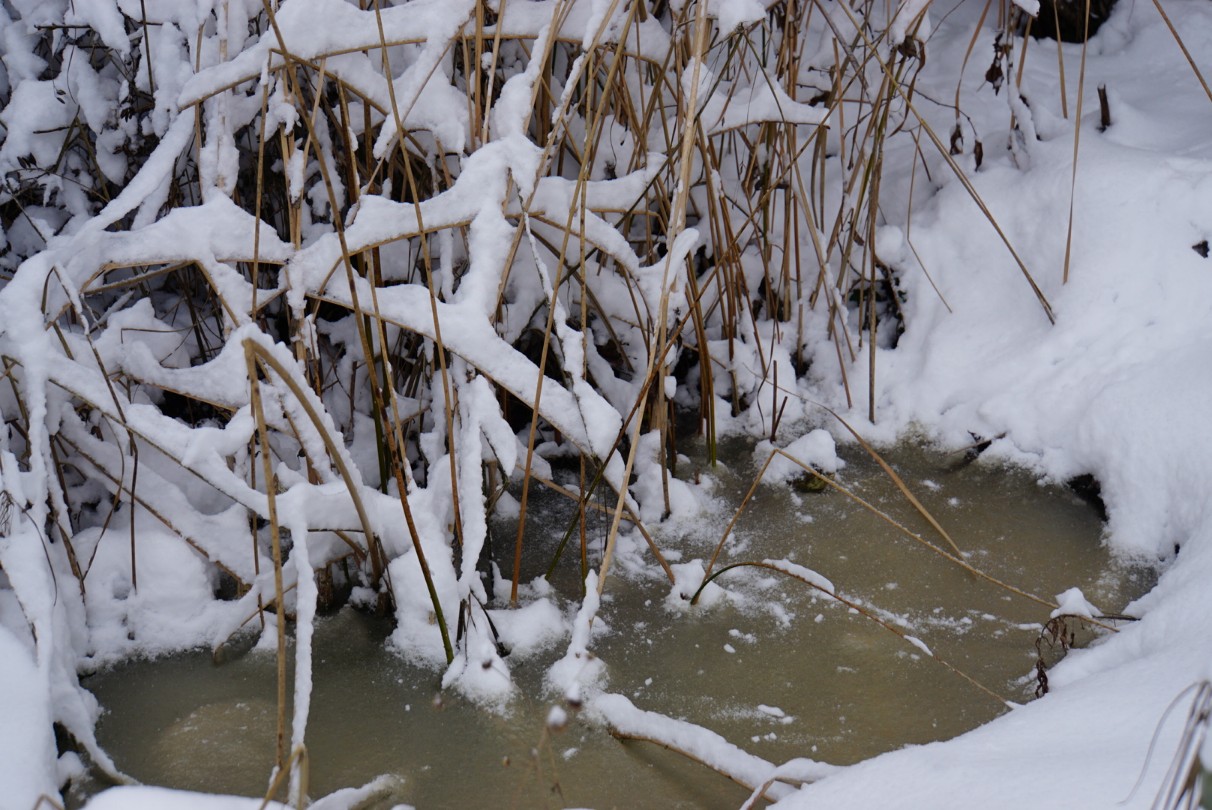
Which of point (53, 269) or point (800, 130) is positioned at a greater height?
point (800, 130)

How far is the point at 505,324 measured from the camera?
56.4 inches

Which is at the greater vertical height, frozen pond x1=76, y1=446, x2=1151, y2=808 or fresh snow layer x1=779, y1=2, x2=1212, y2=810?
fresh snow layer x1=779, y1=2, x2=1212, y2=810

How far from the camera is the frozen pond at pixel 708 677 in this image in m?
1.07

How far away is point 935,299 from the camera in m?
1.71

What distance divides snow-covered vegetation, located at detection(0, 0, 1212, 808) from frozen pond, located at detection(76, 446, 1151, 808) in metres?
0.04

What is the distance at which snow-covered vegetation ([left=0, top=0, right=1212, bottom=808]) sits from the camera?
110cm

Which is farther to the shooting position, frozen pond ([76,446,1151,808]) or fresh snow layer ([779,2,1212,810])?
fresh snow layer ([779,2,1212,810])

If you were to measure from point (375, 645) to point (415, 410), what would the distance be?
34cm

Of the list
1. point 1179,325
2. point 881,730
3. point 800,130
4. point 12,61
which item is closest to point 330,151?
point 12,61

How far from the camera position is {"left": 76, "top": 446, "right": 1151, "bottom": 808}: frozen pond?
1.07 metres

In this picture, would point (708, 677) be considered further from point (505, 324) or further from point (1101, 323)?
point (1101, 323)

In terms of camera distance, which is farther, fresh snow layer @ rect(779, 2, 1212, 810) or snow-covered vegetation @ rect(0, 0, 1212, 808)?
fresh snow layer @ rect(779, 2, 1212, 810)

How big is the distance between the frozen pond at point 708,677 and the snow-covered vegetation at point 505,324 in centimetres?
4

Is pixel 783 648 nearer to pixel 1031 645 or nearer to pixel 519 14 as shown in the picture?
pixel 1031 645
